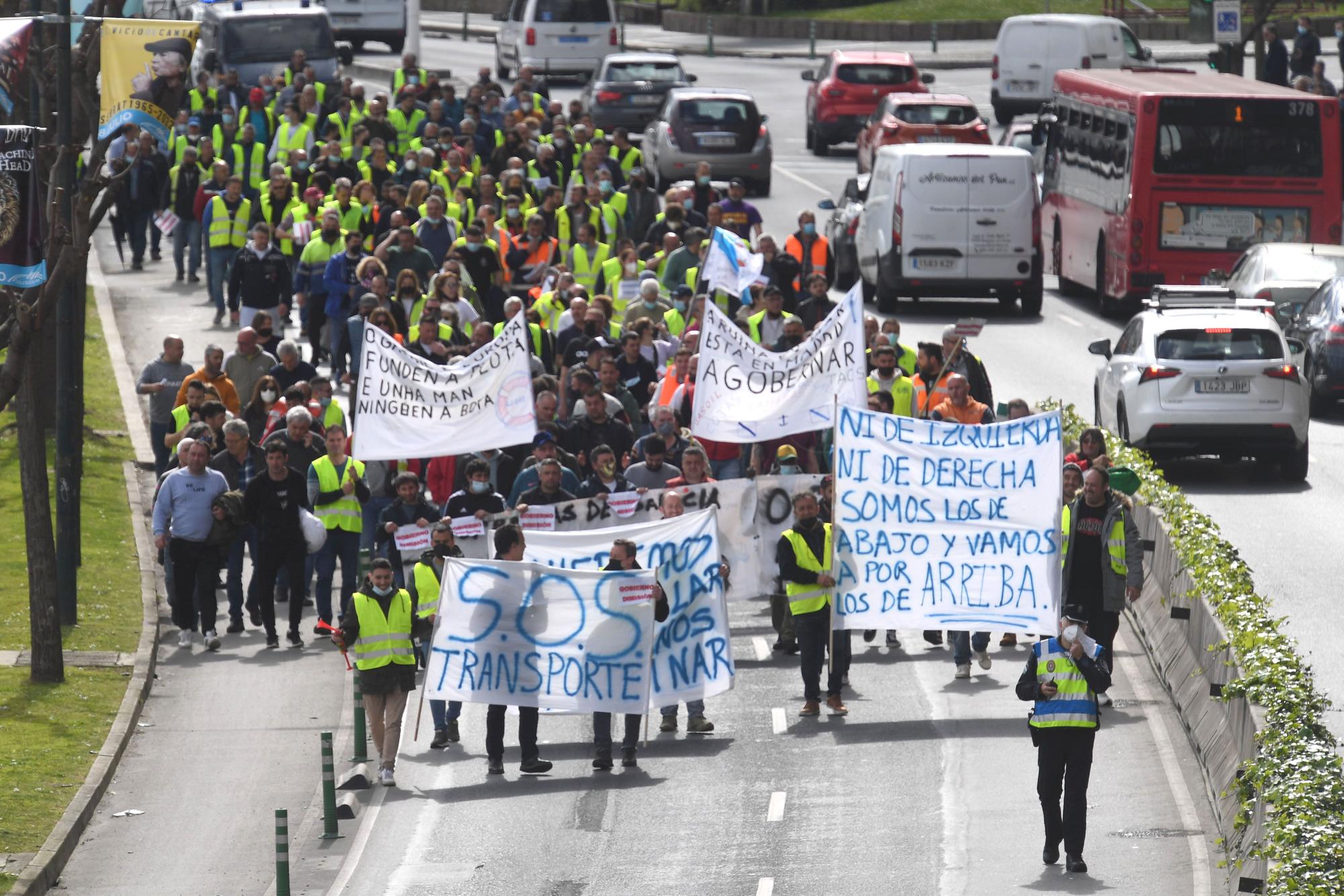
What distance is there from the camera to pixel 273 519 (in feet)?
61.8

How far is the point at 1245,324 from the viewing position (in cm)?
2311

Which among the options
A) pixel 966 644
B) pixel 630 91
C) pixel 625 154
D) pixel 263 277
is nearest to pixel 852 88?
pixel 630 91

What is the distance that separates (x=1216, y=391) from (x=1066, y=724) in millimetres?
10096

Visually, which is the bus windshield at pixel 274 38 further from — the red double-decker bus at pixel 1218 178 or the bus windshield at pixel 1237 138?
the bus windshield at pixel 1237 138

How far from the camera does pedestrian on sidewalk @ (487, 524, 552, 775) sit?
51.6ft

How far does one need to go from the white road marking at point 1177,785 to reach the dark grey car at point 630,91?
28590mm

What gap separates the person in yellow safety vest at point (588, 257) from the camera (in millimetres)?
A: 25688

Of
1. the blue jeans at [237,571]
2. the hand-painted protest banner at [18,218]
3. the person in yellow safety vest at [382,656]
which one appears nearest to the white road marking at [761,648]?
the person in yellow safety vest at [382,656]

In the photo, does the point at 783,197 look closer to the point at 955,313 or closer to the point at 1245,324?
the point at 955,313

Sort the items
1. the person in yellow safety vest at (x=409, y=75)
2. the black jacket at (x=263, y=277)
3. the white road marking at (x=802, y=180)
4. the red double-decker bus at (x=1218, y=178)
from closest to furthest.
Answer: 1. the black jacket at (x=263, y=277)
2. the red double-decker bus at (x=1218, y=178)
3. the person in yellow safety vest at (x=409, y=75)
4. the white road marking at (x=802, y=180)

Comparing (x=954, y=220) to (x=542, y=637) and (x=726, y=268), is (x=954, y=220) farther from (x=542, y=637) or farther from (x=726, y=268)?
(x=542, y=637)

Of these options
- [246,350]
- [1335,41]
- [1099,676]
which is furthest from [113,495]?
[1335,41]

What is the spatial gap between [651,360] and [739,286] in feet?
6.91

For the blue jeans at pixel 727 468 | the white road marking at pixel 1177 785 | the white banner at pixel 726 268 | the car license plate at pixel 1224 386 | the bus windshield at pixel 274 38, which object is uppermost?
the bus windshield at pixel 274 38
